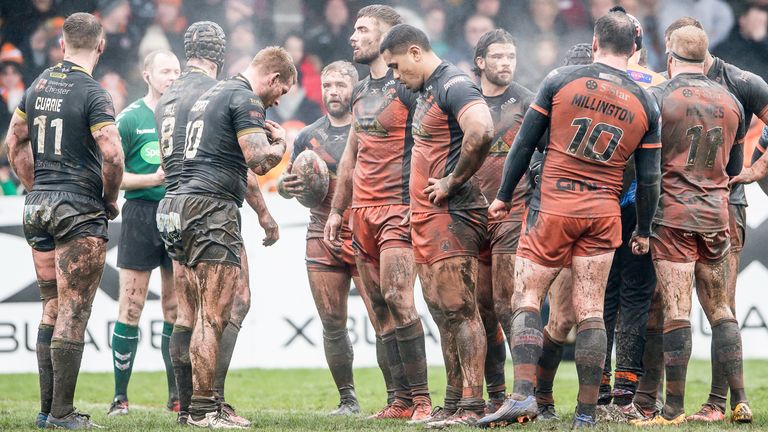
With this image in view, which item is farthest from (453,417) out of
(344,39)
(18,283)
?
(344,39)

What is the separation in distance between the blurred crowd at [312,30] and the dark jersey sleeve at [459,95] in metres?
7.51

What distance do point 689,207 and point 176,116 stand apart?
A: 3.51 meters

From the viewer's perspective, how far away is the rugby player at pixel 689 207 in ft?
23.5

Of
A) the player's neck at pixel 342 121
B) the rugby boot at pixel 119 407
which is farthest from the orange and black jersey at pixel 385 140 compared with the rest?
the rugby boot at pixel 119 407

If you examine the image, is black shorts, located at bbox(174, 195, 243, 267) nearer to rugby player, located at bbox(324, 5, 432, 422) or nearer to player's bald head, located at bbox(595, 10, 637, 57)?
rugby player, located at bbox(324, 5, 432, 422)

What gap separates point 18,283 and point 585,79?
7.67 m

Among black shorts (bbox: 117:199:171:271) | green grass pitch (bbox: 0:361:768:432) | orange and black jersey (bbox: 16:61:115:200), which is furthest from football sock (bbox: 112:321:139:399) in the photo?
orange and black jersey (bbox: 16:61:115:200)

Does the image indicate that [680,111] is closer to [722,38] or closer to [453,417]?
[453,417]

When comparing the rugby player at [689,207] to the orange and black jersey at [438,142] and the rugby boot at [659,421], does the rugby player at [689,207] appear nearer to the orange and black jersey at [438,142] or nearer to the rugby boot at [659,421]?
the rugby boot at [659,421]

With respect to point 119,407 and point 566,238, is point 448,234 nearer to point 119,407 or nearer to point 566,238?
point 566,238

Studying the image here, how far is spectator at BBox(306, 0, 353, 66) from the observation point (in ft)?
48.2

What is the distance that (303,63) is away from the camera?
1468 centimetres

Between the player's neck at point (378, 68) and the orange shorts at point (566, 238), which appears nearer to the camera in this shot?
the orange shorts at point (566, 238)

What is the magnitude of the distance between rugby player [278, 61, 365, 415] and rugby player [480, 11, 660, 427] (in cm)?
230
